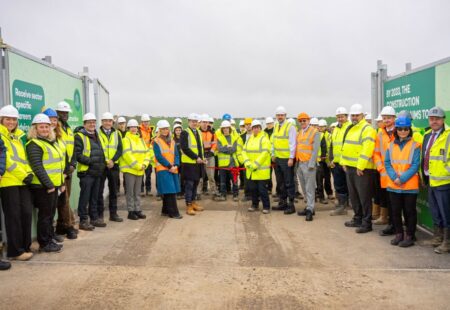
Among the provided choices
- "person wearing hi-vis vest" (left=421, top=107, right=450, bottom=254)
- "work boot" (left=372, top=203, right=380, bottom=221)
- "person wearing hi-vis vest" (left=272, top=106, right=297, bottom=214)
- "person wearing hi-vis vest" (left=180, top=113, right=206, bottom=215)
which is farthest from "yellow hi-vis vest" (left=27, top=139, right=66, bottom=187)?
"work boot" (left=372, top=203, right=380, bottom=221)

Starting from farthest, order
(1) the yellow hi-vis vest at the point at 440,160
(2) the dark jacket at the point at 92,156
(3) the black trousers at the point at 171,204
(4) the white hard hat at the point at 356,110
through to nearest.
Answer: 1. (3) the black trousers at the point at 171,204
2. (4) the white hard hat at the point at 356,110
3. (2) the dark jacket at the point at 92,156
4. (1) the yellow hi-vis vest at the point at 440,160

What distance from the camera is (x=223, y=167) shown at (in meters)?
10.7

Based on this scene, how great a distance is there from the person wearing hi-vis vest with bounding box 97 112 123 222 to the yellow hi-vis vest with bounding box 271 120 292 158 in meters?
3.20

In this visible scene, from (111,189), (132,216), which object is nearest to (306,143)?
(132,216)

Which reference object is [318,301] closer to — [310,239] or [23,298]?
[310,239]

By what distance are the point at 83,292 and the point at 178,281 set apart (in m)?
1.01

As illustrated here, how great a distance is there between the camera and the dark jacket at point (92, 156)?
7.19 meters

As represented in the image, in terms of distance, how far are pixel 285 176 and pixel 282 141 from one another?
0.73 metres

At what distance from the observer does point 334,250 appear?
19.9 ft

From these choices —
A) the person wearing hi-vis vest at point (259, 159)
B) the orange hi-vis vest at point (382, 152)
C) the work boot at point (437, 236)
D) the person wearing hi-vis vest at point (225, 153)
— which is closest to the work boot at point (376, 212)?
the orange hi-vis vest at point (382, 152)

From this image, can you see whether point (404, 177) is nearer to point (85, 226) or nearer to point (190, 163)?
point (190, 163)

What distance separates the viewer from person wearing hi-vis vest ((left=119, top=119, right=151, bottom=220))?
811cm

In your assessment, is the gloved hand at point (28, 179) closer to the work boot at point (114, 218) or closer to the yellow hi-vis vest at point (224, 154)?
the work boot at point (114, 218)

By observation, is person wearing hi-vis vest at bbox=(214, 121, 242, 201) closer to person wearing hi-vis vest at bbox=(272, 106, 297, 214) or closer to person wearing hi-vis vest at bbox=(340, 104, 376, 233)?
person wearing hi-vis vest at bbox=(272, 106, 297, 214)
